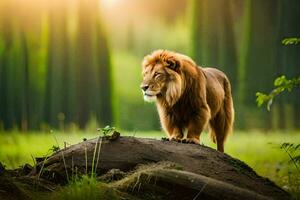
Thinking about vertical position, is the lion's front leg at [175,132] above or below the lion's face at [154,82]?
below

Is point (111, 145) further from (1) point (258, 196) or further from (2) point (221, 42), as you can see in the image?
(2) point (221, 42)

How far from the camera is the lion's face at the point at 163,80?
4.79 metres

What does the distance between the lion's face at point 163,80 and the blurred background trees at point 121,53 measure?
8.75 feet

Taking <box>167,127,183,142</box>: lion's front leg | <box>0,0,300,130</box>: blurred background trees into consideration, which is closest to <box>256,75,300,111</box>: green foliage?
<box>167,127,183,142</box>: lion's front leg

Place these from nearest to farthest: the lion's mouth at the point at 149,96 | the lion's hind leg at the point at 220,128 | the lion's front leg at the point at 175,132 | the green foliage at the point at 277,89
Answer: the green foliage at the point at 277,89
the lion's mouth at the point at 149,96
the lion's front leg at the point at 175,132
the lion's hind leg at the point at 220,128

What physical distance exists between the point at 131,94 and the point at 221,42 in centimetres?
131

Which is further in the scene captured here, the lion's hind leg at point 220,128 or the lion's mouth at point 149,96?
the lion's hind leg at point 220,128

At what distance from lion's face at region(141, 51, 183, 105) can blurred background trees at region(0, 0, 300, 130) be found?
267cm

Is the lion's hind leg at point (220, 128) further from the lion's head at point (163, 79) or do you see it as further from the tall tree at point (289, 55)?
the tall tree at point (289, 55)

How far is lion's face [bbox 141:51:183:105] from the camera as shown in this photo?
4789mm

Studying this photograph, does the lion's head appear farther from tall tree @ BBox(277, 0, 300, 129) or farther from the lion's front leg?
tall tree @ BBox(277, 0, 300, 129)

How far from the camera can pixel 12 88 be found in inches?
304

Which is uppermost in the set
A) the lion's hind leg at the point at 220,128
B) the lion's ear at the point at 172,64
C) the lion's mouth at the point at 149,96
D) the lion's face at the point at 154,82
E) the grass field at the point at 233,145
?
the lion's ear at the point at 172,64

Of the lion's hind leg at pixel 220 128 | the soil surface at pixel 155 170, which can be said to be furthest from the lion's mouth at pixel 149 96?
the lion's hind leg at pixel 220 128
